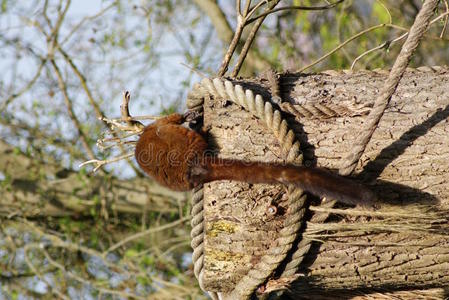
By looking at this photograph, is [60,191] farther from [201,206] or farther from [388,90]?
[388,90]

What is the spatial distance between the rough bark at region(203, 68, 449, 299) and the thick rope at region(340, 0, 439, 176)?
58mm

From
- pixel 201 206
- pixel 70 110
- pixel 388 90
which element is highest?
pixel 70 110

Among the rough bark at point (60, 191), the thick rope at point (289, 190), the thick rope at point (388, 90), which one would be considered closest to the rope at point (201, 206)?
the thick rope at point (289, 190)

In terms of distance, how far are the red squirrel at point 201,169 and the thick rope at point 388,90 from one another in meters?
0.09

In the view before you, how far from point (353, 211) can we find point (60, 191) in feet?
→ 14.4

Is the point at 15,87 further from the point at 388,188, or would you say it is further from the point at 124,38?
the point at 388,188

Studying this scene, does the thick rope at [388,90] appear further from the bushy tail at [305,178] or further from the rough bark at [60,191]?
the rough bark at [60,191]

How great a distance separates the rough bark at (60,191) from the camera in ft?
18.8

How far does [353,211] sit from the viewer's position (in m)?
1.96

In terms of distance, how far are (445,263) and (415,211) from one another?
23cm

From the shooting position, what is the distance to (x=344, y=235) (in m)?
1.98

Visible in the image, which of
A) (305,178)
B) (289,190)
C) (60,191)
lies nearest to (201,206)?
(289,190)

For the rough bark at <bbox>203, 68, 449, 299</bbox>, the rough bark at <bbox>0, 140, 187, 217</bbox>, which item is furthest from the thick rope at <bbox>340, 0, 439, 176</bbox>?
the rough bark at <bbox>0, 140, 187, 217</bbox>

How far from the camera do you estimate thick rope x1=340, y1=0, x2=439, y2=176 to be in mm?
1899
